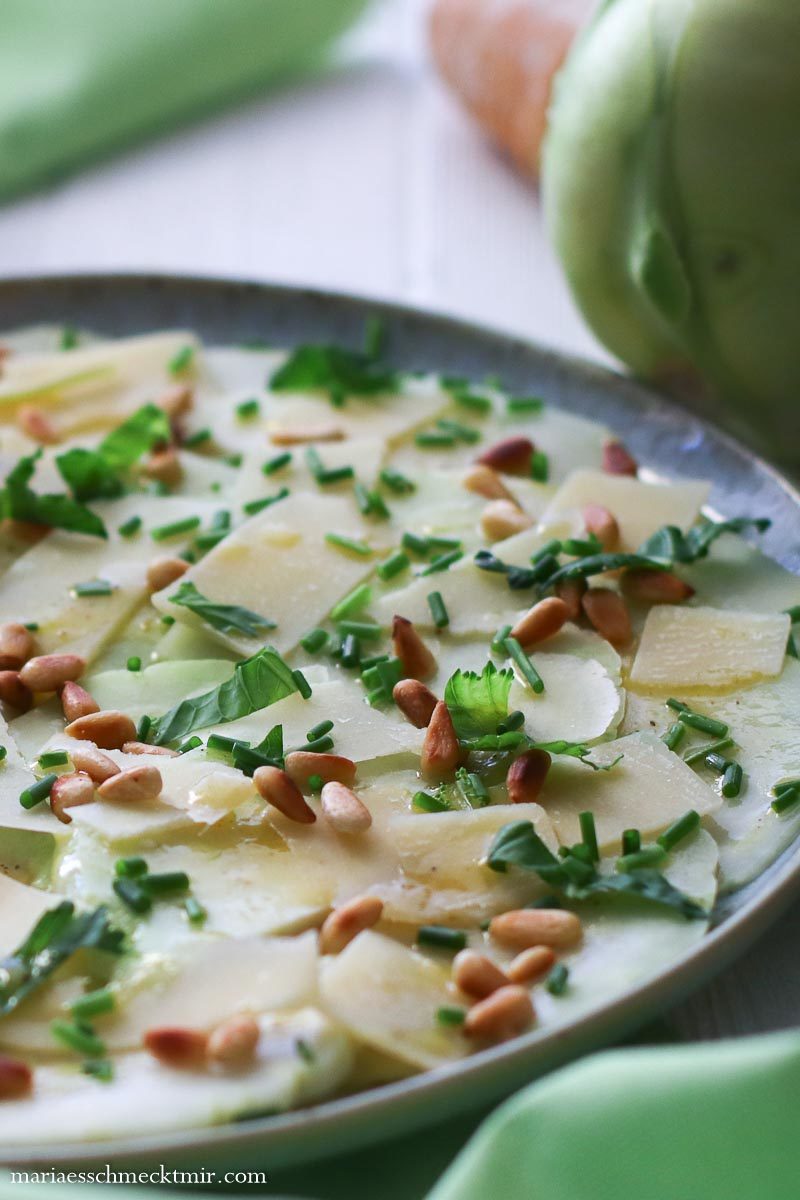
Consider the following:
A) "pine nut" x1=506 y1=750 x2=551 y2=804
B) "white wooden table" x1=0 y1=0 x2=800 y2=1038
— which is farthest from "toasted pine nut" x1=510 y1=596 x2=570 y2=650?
"white wooden table" x1=0 y1=0 x2=800 y2=1038

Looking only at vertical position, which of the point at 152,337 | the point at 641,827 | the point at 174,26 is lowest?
the point at 641,827

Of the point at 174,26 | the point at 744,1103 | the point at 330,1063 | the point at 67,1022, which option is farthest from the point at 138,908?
the point at 174,26

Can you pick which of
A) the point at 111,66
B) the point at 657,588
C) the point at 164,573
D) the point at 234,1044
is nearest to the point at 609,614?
the point at 657,588

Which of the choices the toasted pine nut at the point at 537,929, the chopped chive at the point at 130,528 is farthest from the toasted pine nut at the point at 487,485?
the toasted pine nut at the point at 537,929

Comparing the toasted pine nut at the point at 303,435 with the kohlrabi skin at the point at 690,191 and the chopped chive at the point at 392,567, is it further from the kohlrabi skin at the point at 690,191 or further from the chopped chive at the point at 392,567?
the kohlrabi skin at the point at 690,191

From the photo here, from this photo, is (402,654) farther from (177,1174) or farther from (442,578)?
(177,1174)

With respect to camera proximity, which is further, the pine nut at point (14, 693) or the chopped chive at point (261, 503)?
the chopped chive at point (261, 503)

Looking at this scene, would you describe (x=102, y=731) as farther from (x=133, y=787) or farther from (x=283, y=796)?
(x=283, y=796)
